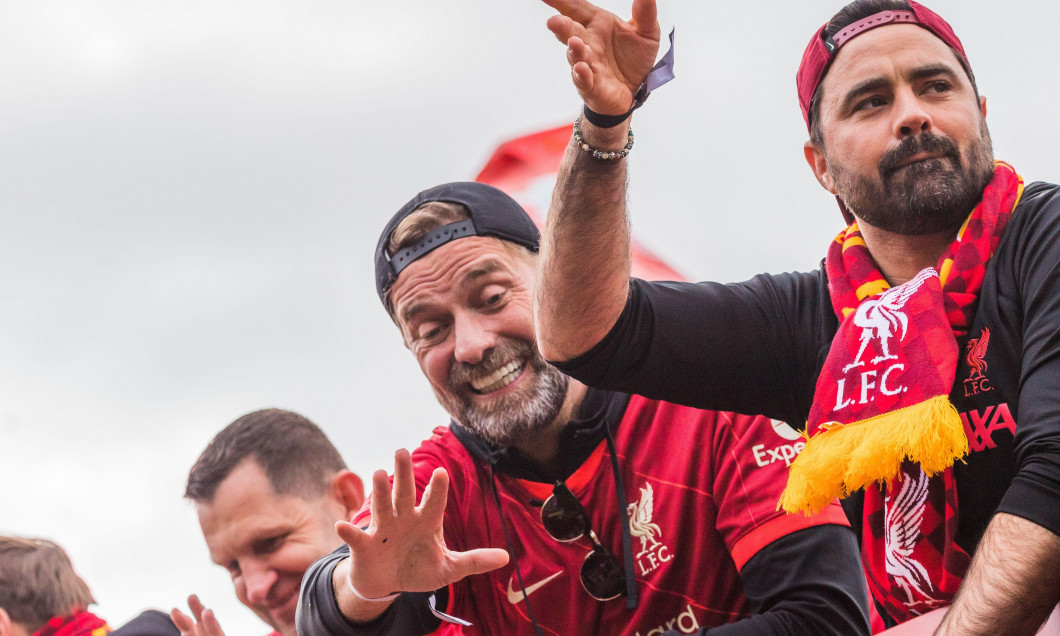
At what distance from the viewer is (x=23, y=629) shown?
4.82 m

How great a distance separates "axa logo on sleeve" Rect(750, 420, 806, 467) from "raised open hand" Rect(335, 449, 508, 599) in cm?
86

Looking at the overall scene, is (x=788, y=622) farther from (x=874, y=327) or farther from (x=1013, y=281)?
(x=1013, y=281)

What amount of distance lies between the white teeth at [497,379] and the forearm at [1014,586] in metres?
1.69

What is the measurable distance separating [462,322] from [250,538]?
3.80 feet

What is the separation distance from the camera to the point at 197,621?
12.0ft

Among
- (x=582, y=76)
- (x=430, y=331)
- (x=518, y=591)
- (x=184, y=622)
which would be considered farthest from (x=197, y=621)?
(x=582, y=76)

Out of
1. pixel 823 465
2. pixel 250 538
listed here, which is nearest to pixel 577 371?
pixel 823 465

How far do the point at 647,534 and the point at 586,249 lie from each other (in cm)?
91

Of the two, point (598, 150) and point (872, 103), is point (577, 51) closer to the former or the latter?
point (598, 150)

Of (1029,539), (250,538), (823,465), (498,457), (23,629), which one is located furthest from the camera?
(23,629)

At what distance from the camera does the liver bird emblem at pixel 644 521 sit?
10.7 feet

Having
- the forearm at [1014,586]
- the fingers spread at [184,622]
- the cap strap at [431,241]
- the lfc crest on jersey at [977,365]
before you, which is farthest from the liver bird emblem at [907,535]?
the fingers spread at [184,622]

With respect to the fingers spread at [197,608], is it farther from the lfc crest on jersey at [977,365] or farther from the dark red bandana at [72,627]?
the lfc crest on jersey at [977,365]

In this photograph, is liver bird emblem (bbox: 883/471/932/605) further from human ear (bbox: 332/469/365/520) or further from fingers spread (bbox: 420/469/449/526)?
human ear (bbox: 332/469/365/520)
